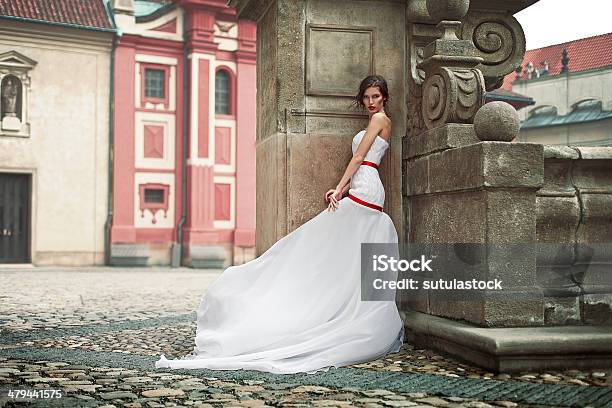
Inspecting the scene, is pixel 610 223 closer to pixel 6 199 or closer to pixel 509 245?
pixel 509 245

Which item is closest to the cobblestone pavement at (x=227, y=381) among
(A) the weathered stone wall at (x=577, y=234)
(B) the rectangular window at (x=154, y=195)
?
(A) the weathered stone wall at (x=577, y=234)

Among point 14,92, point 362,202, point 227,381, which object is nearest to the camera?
point 227,381

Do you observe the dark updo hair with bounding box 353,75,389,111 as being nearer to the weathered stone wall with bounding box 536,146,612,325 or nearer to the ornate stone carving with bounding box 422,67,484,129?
the ornate stone carving with bounding box 422,67,484,129

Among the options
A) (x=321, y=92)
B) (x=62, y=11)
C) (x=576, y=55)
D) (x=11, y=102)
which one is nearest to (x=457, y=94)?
(x=321, y=92)

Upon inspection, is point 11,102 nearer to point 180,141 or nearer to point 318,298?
point 180,141

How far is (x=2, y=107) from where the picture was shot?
2195cm

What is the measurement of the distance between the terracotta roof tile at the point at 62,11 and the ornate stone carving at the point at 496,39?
18540mm

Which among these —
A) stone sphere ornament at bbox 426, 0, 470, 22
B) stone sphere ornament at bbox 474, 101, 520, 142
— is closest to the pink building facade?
stone sphere ornament at bbox 426, 0, 470, 22

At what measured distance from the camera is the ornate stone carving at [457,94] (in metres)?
5.32

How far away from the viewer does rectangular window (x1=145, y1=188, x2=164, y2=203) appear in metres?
23.4

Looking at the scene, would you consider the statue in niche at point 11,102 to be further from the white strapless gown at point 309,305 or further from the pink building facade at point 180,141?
the white strapless gown at point 309,305

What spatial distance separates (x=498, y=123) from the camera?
4676 mm

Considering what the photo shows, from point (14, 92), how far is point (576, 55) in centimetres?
1858

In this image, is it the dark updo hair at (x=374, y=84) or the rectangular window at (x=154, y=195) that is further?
the rectangular window at (x=154, y=195)
